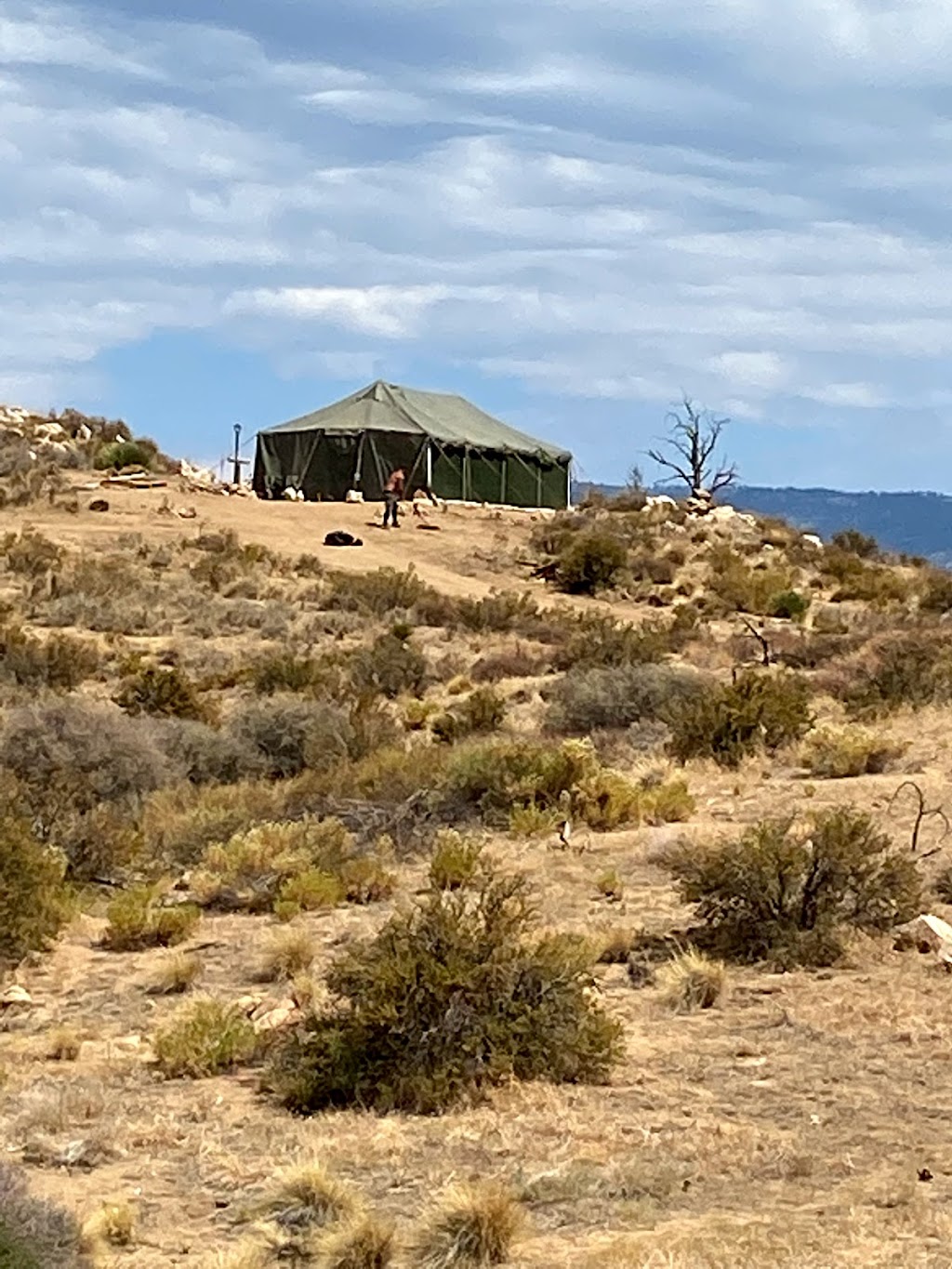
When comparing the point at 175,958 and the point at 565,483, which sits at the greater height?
the point at 565,483

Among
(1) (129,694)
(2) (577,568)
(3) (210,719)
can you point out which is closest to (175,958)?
(3) (210,719)

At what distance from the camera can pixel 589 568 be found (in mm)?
35906

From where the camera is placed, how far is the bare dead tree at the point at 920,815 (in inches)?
496

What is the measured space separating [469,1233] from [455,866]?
21.3ft

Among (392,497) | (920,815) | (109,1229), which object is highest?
(392,497)

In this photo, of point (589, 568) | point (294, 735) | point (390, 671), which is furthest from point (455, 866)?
point (589, 568)

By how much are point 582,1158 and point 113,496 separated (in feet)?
124

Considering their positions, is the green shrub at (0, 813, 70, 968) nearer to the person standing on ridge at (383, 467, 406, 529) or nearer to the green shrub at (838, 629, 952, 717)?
the green shrub at (838, 629, 952, 717)

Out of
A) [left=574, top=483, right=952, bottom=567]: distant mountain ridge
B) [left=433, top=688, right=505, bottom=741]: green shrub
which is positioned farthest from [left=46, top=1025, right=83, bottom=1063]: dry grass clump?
[left=574, top=483, right=952, bottom=567]: distant mountain ridge

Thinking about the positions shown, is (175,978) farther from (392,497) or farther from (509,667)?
(392,497)

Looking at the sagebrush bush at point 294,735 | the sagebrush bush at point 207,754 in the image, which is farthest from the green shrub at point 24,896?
the sagebrush bush at point 294,735

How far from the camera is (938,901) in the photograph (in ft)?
38.3

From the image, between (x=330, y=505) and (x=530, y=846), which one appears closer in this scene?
(x=530, y=846)

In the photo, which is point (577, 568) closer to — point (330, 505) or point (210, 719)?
point (330, 505)
